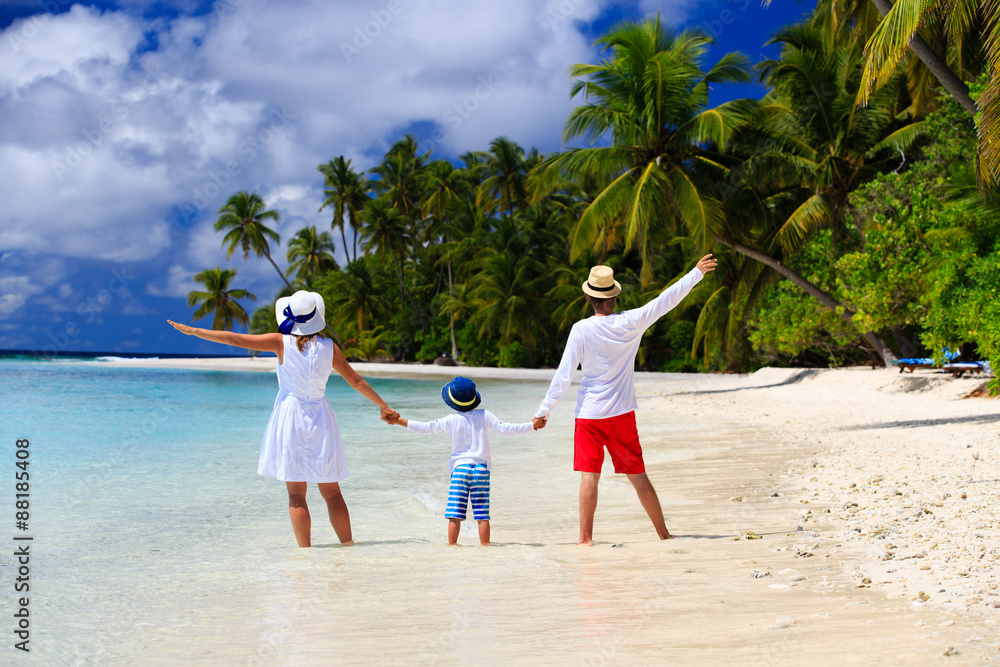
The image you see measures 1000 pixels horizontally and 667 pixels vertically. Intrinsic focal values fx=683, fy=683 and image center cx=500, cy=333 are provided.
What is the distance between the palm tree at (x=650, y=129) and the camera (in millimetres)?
16328

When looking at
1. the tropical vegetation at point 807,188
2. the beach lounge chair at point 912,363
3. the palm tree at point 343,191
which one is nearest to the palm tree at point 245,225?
the palm tree at point 343,191

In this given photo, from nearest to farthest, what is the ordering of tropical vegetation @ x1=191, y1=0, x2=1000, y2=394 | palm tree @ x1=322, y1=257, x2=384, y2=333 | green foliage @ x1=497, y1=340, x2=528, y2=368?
tropical vegetation @ x1=191, y1=0, x2=1000, y2=394
green foliage @ x1=497, y1=340, x2=528, y2=368
palm tree @ x1=322, y1=257, x2=384, y2=333

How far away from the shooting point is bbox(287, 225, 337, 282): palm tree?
163 feet

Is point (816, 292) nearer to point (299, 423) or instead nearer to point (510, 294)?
point (299, 423)

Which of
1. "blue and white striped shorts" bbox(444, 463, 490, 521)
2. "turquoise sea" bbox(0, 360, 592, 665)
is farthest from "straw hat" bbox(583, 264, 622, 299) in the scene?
"turquoise sea" bbox(0, 360, 592, 665)

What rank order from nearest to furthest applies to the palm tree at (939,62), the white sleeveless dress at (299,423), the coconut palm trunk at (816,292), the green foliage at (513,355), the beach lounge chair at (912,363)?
the white sleeveless dress at (299,423) < the palm tree at (939,62) < the beach lounge chair at (912,363) < the coconut palm trunk at (816,292) < the green foliage at (513,355)

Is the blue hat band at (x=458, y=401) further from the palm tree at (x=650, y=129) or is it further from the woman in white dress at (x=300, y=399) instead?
the palm tree at (x=650, y=129)

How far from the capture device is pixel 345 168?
4616 cm

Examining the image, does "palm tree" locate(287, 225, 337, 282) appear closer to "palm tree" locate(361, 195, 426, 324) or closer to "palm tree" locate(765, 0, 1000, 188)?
"palm tree" locate(361, 195, 426, 324)

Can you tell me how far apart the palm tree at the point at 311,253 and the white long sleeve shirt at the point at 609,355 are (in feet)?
155

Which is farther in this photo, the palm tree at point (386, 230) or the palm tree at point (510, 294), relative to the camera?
the palm tree at point (386, 230)

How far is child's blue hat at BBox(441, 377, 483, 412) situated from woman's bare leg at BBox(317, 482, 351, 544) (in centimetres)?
85

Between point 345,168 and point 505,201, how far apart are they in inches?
499

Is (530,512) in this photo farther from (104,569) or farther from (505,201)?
(505,201)
